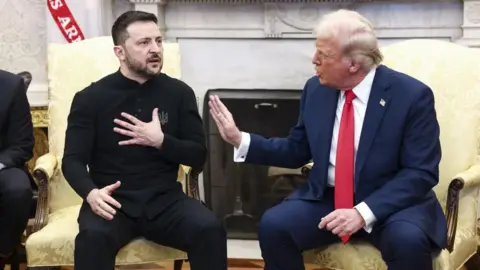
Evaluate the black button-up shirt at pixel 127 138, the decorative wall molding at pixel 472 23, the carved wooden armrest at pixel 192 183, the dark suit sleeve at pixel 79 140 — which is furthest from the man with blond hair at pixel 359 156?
the decorative wall molding at pixel 472 23

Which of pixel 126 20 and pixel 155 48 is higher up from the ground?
pixel 126 20

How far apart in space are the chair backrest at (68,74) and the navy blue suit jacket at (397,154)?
38.1 inches

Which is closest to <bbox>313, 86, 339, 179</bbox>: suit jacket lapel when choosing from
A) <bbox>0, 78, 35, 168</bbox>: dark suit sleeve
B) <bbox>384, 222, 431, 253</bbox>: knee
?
<bbox>384, 222, 431, 253</bbox>: knee

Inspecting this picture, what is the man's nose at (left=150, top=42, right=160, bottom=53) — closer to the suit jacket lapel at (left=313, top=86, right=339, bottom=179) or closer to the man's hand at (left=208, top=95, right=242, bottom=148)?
the man's hand at (left=208, top=95, right=242, bottom=148)

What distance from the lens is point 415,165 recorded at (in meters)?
2.55

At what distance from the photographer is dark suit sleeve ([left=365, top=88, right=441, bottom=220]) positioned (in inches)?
99.8

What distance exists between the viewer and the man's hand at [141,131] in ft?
9.19

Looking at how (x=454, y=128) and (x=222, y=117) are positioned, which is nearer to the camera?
(x=222, y=117)

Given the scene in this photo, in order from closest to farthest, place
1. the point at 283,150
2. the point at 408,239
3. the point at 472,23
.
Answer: the point at 408,239 → the point at 283,150 → the point at 472,23

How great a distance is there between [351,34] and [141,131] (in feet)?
2.64

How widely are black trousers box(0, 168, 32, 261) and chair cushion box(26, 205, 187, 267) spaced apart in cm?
20

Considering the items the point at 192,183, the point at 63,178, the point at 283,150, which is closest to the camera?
the point at 283,150

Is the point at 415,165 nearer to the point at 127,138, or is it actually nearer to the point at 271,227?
the point at 271,227

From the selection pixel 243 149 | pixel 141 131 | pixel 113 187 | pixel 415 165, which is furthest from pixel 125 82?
pixel 415 165
